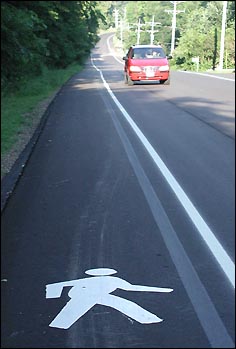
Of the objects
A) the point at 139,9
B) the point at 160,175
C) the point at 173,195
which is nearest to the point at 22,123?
the point at 139,9

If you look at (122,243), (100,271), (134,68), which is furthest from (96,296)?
→ (134,68)

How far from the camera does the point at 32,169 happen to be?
8.70 m

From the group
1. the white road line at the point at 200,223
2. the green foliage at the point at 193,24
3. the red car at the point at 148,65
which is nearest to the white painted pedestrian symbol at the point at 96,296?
the white road line at the point at 200,223

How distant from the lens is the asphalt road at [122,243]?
3750 millimetres

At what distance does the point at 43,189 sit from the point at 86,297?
3446mm

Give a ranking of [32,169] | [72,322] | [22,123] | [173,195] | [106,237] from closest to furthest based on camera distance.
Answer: [72,322]
[106,237]
[173,195]
[32,169]
[22,123]

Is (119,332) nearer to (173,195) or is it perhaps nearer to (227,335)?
(227,335)

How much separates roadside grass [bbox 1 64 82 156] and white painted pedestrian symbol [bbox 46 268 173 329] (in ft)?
18.9

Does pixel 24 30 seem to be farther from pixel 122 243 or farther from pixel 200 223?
pixel 122 243

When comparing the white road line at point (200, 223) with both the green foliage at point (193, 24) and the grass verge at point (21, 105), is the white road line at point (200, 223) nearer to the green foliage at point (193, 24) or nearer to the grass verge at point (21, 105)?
the grass verge at point (21, 105)

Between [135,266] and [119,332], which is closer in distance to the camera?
[119,332]

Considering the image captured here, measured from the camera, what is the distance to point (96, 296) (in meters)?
4.22

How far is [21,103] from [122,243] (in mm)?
13125

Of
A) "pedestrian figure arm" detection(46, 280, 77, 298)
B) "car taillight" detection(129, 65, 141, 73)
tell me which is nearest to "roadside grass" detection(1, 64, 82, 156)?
"car taillight" detection(129, 65, 141, 73)
